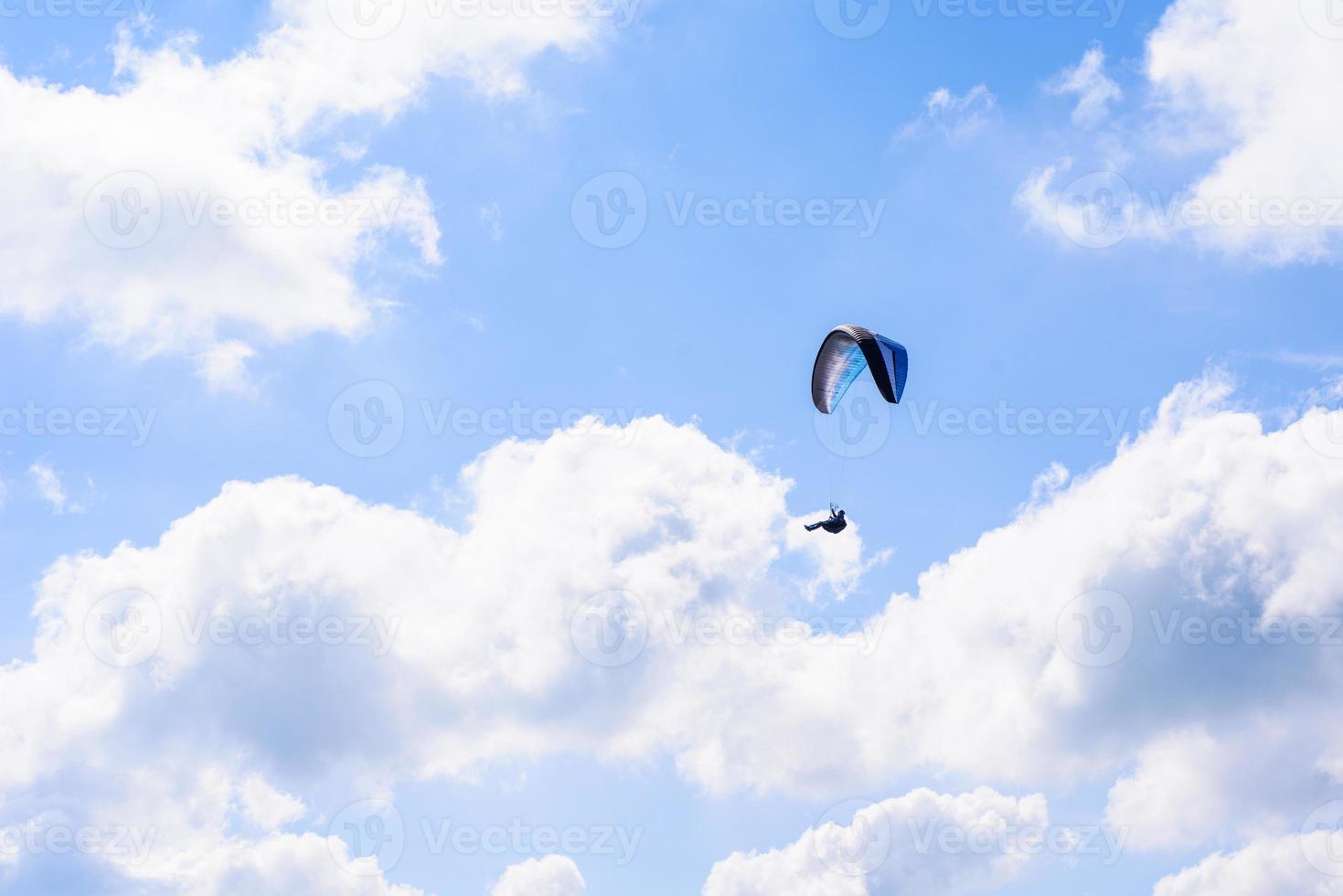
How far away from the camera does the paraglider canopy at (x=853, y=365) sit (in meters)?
77.7

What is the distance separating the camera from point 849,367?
8056cm

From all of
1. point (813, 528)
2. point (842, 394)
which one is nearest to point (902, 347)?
point (842, 394)

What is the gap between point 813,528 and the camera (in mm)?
77062

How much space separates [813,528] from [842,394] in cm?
959

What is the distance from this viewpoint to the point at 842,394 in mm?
81125

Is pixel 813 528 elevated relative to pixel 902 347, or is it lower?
lower

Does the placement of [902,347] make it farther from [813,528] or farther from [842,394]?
[813,528]

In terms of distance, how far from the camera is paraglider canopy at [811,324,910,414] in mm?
77688

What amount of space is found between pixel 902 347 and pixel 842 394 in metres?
4.77

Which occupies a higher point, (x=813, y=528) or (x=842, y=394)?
(x=842, y=394)

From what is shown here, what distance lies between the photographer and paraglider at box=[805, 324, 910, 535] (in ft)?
254

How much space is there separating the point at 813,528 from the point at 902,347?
1303cm

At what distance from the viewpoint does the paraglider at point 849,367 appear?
77500 millimetres

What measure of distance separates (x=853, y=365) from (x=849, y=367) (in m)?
0.38
